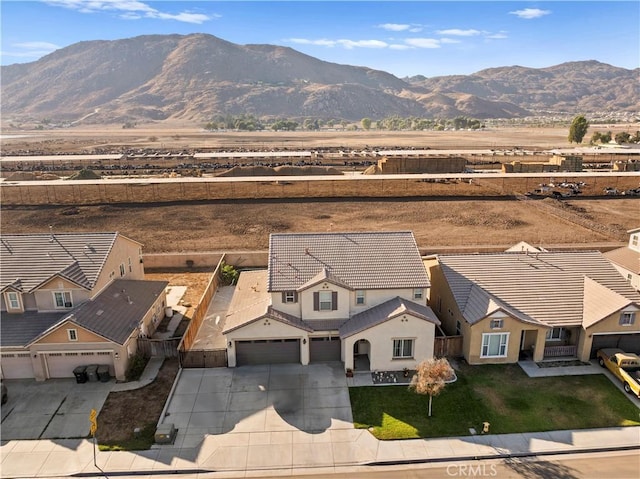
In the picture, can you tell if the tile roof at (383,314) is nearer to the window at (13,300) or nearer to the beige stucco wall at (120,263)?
the beige stucco wall at (120,263)

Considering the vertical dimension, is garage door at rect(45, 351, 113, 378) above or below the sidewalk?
above

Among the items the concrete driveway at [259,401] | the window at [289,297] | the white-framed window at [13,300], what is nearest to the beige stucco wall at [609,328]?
the concrete driveway at [259,401]

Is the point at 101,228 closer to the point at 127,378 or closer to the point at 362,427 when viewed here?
the point at 127,378

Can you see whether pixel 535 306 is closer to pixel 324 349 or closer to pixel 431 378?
pixel 431 378

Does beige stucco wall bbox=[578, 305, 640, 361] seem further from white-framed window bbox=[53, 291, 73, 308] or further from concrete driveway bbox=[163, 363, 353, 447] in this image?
white-framed window bbox=[53, 291, 73, 308]

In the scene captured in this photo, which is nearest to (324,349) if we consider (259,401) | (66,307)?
(259,401)

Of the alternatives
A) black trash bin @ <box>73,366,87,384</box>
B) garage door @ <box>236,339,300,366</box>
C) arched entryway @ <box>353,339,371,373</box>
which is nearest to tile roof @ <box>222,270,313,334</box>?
garage door @ <box>236,339,300,366</box>

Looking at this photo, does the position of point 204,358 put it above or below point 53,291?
below

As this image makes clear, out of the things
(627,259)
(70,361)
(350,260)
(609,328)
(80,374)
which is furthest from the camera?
(627,259)
